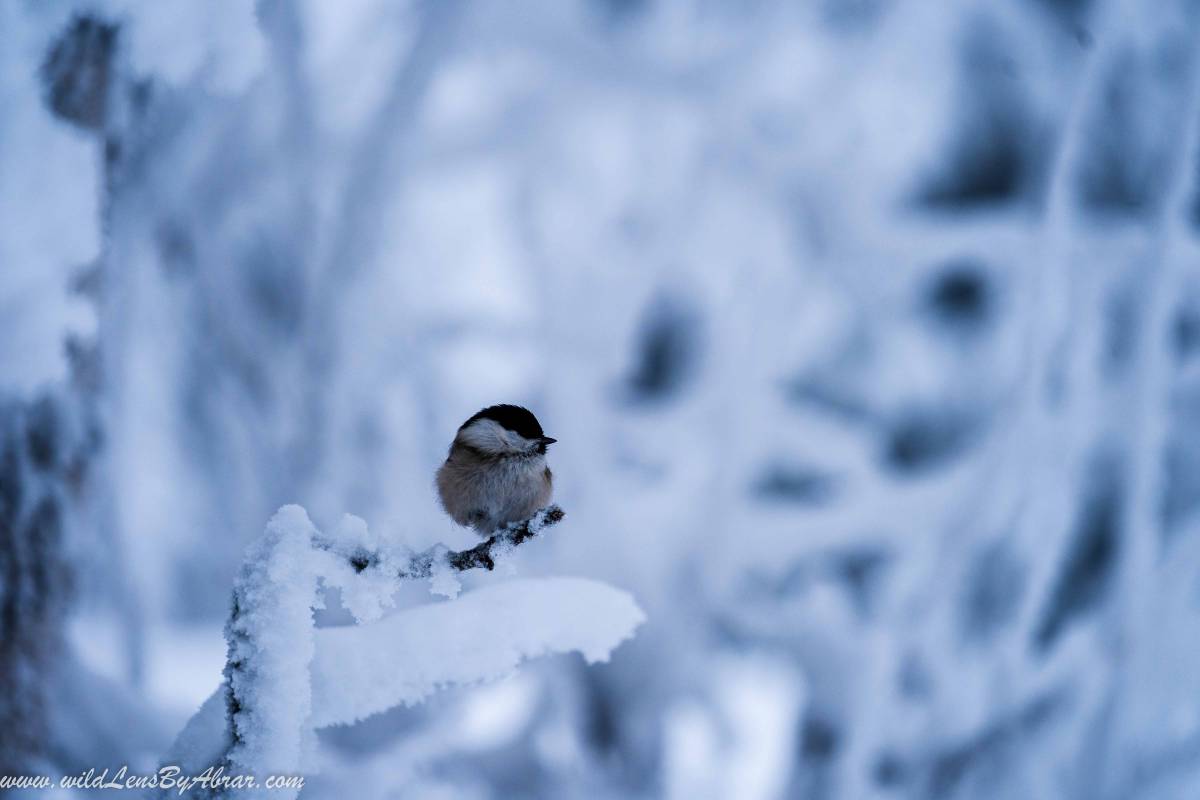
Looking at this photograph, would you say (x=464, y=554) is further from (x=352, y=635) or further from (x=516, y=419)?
(x=516, y=419)

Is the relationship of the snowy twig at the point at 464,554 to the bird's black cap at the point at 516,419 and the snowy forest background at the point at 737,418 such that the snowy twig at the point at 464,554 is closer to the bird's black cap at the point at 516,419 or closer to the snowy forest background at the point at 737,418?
the bird's black cap at the point at 516,419

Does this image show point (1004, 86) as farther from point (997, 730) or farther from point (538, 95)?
point (997, 730)

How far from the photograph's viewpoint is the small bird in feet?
4.35

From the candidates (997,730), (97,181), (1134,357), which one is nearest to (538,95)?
(97,181)

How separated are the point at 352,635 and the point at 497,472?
460 millimetres

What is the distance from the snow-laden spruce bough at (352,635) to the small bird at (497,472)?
1.09ft

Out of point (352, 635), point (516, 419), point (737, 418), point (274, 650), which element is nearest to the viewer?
point (274, 650)

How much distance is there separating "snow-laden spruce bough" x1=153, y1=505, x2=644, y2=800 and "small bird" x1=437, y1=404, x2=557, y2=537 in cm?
33

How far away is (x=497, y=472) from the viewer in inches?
52.7

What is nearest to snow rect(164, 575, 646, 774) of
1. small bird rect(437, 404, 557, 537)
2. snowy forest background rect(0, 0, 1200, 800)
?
small bird rect(437, 404, 557, 537)

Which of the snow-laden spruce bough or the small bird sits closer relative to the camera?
the snow-laden spruce bough

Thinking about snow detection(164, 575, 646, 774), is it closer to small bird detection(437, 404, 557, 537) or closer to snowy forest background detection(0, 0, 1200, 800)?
small bird detection(437, 404, 557, 537)

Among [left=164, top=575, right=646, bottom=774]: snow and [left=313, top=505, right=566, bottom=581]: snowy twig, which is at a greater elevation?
[left=313, top=505, right=566, bottom=581]: snowy twig

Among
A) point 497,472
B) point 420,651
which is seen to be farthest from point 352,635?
point 497,472
